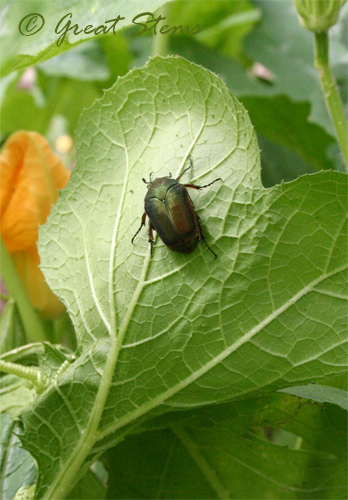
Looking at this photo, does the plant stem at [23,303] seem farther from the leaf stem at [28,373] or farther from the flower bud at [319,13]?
the flower bud at [319,13]

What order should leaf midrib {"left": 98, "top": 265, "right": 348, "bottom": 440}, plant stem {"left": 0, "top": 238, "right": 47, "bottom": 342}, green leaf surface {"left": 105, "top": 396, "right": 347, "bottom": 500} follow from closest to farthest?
1. leaf midrib {"left": 98, "top": 265, "right": 348, "bottom": 440}
2. green leaf surface {"left": 105, "top": 396, "right": 347, "bottom": 500}
3. plant stem {"left": 0, "top": 238, "right": 47, "bottom": 342}

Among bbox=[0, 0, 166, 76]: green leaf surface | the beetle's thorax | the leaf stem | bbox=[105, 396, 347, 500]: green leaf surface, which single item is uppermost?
bbox=[0, 0, 166, 76]: green leaf surface

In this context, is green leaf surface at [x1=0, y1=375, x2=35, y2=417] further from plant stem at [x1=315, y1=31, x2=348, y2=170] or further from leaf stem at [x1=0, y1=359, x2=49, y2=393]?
plant stem at [x1=315, y1=31, x2=348, y2=170]

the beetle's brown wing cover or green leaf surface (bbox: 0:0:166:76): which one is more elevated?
green leaf surface (bbox: 0:0:166:76)

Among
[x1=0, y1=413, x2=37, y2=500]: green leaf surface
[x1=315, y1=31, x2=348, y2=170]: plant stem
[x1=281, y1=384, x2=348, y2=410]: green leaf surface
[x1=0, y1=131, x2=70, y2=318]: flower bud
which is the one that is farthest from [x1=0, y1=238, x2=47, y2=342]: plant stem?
[x1=315, y1=31, x2=348, y2=170]: plant stem

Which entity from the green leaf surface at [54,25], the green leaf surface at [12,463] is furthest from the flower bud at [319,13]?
the green leaf surface at [12,463]

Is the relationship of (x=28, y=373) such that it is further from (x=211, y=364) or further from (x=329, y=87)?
(x=329, y=87)

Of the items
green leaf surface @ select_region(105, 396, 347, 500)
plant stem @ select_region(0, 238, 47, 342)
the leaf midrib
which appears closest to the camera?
the leaf midrib

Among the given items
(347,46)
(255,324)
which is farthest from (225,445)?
(347,46)
